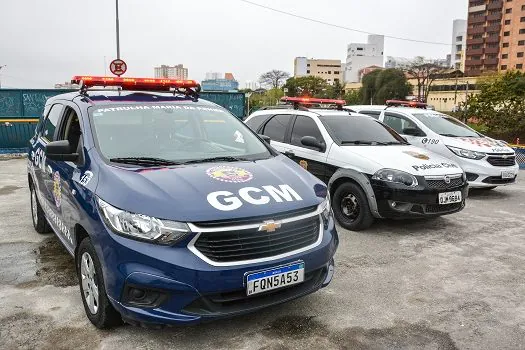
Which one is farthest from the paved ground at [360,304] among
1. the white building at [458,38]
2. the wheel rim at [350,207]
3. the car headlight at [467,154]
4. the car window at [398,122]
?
the white building at [458,38]

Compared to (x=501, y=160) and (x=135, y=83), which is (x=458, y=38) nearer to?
(x=501, y=160)

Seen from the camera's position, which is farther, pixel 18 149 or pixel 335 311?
pixel 18 149

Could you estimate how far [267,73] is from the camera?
4183 inches

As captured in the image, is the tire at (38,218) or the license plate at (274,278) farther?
the tire at (38,218)

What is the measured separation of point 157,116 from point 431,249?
11.0ft

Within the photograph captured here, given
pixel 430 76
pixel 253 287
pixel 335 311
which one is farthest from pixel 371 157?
pixel 430 76

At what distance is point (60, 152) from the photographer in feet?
11.1

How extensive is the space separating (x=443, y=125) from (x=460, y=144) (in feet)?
2.47

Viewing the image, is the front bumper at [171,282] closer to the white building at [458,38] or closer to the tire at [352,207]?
the tire at [352,207]

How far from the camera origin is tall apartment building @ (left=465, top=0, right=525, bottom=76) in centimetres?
8331

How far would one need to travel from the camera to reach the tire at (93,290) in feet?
9.62

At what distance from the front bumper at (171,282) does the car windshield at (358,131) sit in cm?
365

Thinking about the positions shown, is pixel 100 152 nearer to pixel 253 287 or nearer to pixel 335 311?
pixel 253 287

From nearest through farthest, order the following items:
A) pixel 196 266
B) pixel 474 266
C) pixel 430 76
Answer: pixel 196 266, pixel 474 266, pixel 430 76
